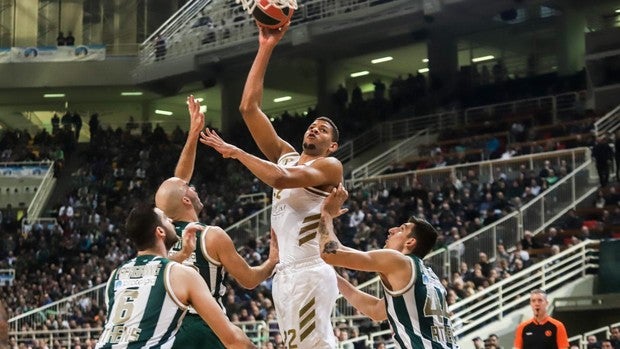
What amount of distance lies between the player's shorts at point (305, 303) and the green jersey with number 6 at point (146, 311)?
1.78m

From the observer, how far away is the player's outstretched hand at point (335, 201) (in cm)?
703

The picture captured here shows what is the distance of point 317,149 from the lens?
25.7 feet

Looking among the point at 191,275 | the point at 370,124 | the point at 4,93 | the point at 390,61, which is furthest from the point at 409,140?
the point at 191,275

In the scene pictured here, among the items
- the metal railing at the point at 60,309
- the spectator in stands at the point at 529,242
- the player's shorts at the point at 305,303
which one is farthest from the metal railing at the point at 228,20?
the player's shorts at the point at 305,303

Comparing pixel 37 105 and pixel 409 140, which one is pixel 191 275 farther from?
pixel 37 105

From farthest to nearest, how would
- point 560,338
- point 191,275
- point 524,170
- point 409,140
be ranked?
point 409,140 < point 524,170 < point 560,338 < point 191,275

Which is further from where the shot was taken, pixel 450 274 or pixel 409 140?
pixel 409 140

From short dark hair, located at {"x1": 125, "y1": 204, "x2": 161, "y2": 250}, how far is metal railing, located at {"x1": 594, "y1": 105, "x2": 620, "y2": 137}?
2315 centimetres

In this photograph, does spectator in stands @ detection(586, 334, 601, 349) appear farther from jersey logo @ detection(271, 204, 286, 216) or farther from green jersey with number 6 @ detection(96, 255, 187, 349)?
green jersey with number 6 @ detection(96, 255, 187, 349)

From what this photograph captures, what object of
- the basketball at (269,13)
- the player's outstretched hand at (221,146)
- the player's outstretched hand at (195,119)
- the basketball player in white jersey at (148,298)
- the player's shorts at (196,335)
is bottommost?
the player's shorts at (196,335)

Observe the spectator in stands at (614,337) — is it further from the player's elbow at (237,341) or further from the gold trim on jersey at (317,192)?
the player's elbow at (237,341)

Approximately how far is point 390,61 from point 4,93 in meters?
16.0

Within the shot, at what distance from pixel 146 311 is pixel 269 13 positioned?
2.80m

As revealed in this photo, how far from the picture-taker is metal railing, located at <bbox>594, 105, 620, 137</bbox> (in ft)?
91.1
